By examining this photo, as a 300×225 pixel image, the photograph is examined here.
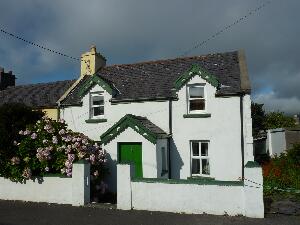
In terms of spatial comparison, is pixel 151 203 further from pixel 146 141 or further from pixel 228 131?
pixel 228 131

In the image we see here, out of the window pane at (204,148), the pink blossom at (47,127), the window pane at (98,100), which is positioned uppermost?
the window pane at (98,100)

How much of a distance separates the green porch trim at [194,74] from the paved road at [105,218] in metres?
7.42

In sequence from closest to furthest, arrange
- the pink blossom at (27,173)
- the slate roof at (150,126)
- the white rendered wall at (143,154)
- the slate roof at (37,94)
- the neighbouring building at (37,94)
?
1. the pink blossom at (27,173)
2. the white rendered wall at (143,154)
3. the slate roof at (150,126)
4. the neighbouring building at (37,94)
5. the slate roof at (37,94)

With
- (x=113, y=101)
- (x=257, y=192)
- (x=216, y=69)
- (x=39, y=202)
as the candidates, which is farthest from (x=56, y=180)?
(x=216, y=69)

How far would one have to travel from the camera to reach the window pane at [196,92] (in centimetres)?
1627

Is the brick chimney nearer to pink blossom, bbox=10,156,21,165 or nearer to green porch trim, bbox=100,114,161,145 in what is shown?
green porch trim, bbox=100,114,161,145

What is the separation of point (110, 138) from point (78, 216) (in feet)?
18.3

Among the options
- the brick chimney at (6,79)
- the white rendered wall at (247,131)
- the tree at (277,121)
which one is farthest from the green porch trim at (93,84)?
the tree at (277,121)

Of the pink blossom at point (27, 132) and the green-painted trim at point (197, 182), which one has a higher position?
the pink blossom at point (27, 132)

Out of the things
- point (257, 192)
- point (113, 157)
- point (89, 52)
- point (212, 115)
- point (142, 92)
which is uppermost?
point (89, 52)

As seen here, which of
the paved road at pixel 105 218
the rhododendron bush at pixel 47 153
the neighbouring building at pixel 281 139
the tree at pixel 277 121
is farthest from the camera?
the tree at pixel 277 121

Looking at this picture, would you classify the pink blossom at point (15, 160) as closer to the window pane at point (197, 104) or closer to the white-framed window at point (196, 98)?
the white-framed window at point (196, 98)

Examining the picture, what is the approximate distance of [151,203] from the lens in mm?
11328

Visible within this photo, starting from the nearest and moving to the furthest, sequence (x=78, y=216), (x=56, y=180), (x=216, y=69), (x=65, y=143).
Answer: (x=78, y=216)
(x=56, y=180)
(x=65, y=143)
(x=216, y=69)
